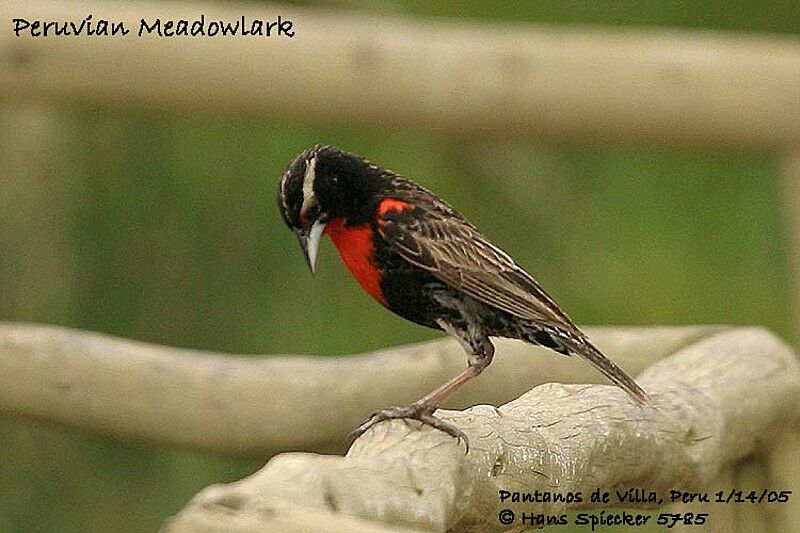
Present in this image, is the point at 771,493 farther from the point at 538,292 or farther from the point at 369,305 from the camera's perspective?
the point at 369,305

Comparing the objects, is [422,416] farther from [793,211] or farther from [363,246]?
[793,211]

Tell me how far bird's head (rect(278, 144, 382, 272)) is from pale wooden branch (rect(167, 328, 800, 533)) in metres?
0.25

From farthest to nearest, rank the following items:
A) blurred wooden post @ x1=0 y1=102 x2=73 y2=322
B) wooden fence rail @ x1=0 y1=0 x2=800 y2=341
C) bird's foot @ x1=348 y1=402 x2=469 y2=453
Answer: blurred wooden post @ x1=0 y1=102 x2=73 y2=322
wooden fence rail @ x1=0 y1=0 x2=800 y2=341
bird's foot @ x1=348 y1=402 x2=469 y2=453

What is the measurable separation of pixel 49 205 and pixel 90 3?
0.86m

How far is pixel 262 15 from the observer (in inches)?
141

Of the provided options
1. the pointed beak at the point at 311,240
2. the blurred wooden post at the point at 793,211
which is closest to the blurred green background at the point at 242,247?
the blurred wooden post at the point at 793,211

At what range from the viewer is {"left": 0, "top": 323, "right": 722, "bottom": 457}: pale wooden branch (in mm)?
2779

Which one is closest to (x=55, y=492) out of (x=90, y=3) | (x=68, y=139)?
(x=68, y=139)

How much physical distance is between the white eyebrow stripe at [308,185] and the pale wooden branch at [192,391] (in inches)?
40.2

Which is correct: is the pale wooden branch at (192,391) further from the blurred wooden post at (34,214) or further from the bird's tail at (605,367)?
the blurred wooden post at (34,214)

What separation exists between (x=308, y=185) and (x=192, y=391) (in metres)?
→ 1.15

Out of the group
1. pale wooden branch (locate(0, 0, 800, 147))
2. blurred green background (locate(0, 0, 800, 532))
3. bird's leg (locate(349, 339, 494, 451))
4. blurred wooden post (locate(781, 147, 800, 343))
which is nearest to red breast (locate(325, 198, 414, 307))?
bird's leg (locate(349, 339, 494, 451))

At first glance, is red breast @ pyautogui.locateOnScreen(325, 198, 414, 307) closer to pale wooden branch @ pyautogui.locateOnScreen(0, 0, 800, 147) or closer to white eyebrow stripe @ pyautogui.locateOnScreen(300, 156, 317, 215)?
white eyebrow stripe @ pyautogui.locateOnScreen(300, 156, 317, 215)

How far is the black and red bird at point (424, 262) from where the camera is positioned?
179 cm
